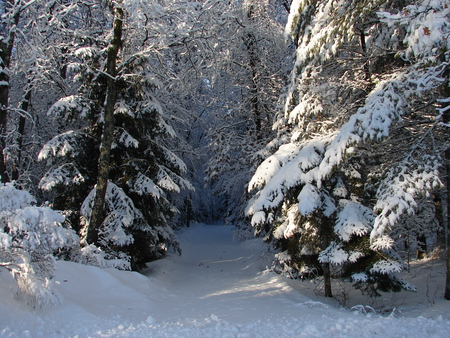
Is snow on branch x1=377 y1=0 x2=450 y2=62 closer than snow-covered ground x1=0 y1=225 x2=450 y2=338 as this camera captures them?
No

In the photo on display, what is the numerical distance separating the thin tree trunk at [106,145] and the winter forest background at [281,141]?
4cm

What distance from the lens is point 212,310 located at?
570 centimetres

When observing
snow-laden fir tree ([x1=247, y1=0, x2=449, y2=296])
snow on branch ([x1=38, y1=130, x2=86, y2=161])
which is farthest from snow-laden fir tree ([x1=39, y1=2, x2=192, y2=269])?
snow-laden fir tree ([x1=247, y1=0, x2=449, y2=296])

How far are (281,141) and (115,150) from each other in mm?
5526

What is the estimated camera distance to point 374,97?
17.6 ft

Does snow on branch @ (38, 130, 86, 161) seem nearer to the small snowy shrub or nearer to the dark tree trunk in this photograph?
the small snowy shrub

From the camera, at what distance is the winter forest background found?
5.05m

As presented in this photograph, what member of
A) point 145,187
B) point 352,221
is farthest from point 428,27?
point 145,187

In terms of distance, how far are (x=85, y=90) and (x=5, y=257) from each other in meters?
7.71

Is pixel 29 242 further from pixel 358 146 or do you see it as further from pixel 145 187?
pixel 145 187

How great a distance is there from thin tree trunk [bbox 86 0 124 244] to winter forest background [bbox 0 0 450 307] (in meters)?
0.04

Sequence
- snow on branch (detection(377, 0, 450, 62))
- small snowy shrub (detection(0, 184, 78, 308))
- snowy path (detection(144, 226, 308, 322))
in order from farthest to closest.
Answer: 1. snowy path (detection(144, 226, 308, 322))
2. snow on branch (detection(377, 0, 450, 62))
3. small snowy shrub (detection(0, 184, 78, 308))

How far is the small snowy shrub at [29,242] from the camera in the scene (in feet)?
12.1

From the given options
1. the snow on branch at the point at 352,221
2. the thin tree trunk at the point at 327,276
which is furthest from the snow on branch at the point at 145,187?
the snow on branch at the point at 352,221
